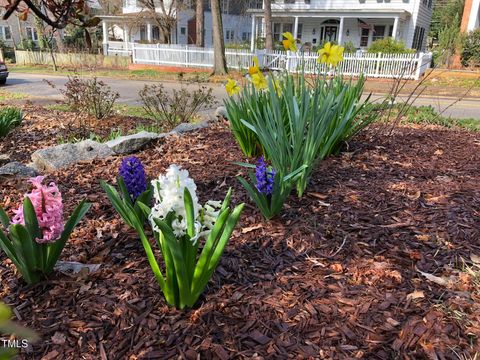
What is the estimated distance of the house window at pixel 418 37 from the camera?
88.2 ft

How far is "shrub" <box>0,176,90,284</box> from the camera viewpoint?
194 cm

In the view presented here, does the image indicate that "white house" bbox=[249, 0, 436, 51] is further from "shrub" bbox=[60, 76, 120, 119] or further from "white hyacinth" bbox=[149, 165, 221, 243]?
"white hyacinth" bbox=[149, 165, 221, 243]

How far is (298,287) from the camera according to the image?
2121mm

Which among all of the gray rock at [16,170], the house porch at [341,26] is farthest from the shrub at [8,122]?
the house porch at [341,26]

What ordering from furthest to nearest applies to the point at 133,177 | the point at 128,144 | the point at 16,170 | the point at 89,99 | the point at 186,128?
the point at 89,99 → the point at 186,128 → the point at 128,144 → the point at 16,170 → the point at 133,177

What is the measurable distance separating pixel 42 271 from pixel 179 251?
2.80 feet

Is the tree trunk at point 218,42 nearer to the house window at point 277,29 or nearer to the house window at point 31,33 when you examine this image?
the house window at point 277,29

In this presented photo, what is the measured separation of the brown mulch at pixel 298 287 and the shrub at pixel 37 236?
0.39ft

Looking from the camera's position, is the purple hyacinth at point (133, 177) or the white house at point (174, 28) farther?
the white house at point (174, 28)

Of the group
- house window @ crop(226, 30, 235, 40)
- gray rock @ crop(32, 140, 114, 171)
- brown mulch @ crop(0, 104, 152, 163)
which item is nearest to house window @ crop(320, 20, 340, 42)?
house window @ crop(226, 30, 235, 40)

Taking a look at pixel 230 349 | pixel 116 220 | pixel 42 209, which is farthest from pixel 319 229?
pixel 42 209

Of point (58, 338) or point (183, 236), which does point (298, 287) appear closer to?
point (183, 236)

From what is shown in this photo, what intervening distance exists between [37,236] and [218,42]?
17.1 meters

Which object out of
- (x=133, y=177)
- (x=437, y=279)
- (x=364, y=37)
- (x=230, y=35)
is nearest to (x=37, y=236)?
(x=133, y=177)
